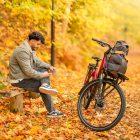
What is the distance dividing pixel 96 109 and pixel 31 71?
5.12 ft

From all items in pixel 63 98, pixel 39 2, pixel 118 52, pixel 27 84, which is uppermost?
pixel 39 2

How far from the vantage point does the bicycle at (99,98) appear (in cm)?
746

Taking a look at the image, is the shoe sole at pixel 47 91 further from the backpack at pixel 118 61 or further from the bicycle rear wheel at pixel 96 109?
the backpack at pixel 118 61

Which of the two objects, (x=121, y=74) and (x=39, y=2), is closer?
(x=121, y=74)

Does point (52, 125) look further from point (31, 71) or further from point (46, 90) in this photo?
point (31, 71)

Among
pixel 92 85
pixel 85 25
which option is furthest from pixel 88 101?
pixel 85 25

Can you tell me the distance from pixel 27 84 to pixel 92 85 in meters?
1.39

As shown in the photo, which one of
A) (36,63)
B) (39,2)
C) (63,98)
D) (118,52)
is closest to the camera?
(118,52)

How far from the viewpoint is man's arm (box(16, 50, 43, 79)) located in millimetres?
7895

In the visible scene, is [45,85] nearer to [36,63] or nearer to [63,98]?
[36,63]

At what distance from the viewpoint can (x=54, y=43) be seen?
13.4 m

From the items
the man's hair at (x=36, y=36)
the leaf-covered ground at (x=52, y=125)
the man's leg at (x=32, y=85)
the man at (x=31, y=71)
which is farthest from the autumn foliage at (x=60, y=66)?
the man's hair at (x=36, y=36)

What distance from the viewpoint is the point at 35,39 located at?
812 cm

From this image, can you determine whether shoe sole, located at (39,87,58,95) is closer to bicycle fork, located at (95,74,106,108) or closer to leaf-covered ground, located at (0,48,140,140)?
leaf-covered ground, located at (0,48,140,140)
